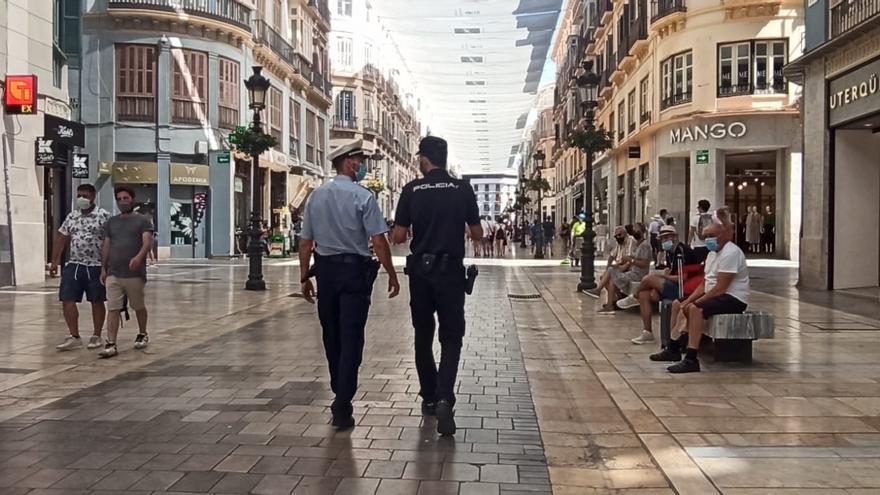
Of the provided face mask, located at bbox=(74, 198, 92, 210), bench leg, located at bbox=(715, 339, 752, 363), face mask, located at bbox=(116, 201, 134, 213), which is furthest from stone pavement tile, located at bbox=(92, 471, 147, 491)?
bench leg, located at bbox=(715, 339, 752, 363)

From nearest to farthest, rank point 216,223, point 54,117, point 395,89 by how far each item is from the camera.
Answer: point 54,117 → point 216,223 → point 395,89

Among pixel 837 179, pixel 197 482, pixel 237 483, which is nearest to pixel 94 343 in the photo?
pixel 197 482

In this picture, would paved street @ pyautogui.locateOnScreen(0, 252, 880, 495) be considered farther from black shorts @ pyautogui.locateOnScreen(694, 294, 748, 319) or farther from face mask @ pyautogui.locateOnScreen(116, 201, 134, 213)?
face mask @ pyautogui.locateOnScreen(116, 201, 134, 213)

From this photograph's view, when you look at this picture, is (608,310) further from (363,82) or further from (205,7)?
(363,82)

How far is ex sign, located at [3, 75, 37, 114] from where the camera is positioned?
14.4m

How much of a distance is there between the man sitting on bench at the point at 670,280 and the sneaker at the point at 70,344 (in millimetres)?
6019

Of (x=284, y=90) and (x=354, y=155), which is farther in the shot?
(x=284, y=90)

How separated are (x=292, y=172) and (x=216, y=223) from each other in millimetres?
8916

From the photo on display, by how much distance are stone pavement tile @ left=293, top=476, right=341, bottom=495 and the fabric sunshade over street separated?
41.4 meters

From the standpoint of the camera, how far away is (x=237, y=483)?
4.04 meters

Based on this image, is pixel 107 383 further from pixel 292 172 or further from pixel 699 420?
pixel 292 172

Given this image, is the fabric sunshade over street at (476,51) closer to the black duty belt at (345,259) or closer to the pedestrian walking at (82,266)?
the pedestrian walking at (82,266)

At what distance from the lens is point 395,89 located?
70812 mm

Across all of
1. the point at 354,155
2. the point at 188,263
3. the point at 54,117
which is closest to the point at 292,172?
the point at 188,263
